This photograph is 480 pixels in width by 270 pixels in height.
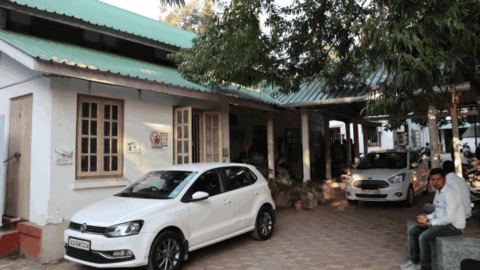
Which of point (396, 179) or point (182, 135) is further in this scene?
point (396, 179)

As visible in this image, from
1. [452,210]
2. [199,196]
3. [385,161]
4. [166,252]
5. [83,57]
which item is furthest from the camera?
[385,161]

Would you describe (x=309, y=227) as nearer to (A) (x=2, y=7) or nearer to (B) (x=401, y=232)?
(B) (x=401, y=232)

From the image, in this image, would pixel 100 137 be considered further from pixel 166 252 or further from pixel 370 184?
pixel 370 184


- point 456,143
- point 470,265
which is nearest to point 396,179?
point 456,143

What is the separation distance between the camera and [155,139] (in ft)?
24.8

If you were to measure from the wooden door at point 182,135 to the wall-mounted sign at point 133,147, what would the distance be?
1063mm

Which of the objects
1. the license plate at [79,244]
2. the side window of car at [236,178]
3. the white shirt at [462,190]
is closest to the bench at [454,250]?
the white shirt at [462,190]

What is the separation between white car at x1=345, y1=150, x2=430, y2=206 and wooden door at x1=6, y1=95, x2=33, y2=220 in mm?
8042

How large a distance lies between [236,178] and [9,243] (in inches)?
165

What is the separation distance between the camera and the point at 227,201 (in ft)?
18.5

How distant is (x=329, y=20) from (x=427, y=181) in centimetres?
669

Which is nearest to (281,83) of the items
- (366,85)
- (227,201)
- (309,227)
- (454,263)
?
(366,85)

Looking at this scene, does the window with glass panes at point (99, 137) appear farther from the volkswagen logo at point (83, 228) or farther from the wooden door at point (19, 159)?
the volkswagen logo at point (83, 228)

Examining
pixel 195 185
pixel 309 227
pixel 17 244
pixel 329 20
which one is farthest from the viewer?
pixel 329 20
